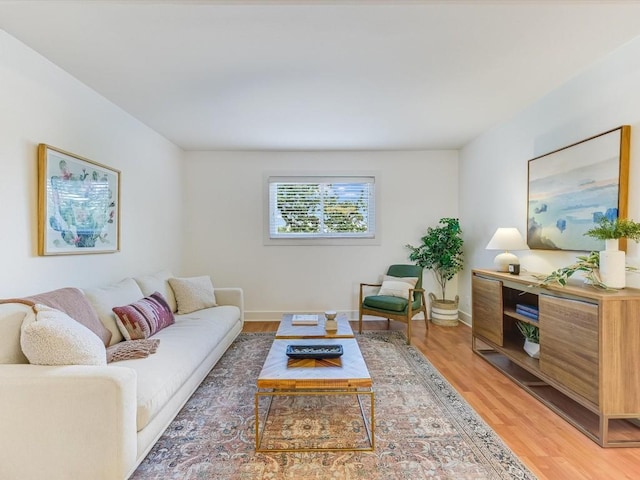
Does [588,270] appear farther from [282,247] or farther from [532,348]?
[282,247]

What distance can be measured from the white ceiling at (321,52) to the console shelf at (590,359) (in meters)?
1.65

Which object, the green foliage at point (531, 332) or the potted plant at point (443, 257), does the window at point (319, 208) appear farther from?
the green foliage at point (531, 332)

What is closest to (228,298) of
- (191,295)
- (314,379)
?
(191,295)

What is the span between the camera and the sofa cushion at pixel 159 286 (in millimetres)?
3314

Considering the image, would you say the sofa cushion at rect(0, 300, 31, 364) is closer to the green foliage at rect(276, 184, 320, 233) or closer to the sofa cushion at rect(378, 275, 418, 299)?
the green foliage at rect(276, 184, 320, 233)

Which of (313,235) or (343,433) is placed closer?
(343,433)

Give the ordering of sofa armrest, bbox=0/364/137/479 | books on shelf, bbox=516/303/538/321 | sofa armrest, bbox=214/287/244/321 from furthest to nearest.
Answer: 1. sofa armrest, bbox=214/287/244/321
2. books on shelf, bbox=516/303/538/321
3. sofa armrest, bbox=0/364/137/479

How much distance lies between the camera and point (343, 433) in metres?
2.13

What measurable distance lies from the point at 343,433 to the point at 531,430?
1213mm

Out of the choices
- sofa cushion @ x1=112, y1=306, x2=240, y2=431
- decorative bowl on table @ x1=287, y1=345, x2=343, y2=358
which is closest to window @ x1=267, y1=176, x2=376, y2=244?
sofa cushion @ x1=112, y1=306, x2=240, y2=431

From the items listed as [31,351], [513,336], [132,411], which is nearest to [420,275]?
[513,336]

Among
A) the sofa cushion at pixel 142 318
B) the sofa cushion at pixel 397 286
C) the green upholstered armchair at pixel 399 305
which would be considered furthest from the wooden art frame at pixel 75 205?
the sofa cushion at pixel 397 286

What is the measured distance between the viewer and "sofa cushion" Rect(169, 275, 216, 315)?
3.62 metres

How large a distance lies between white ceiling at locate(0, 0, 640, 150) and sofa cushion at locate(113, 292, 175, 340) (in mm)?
1845
